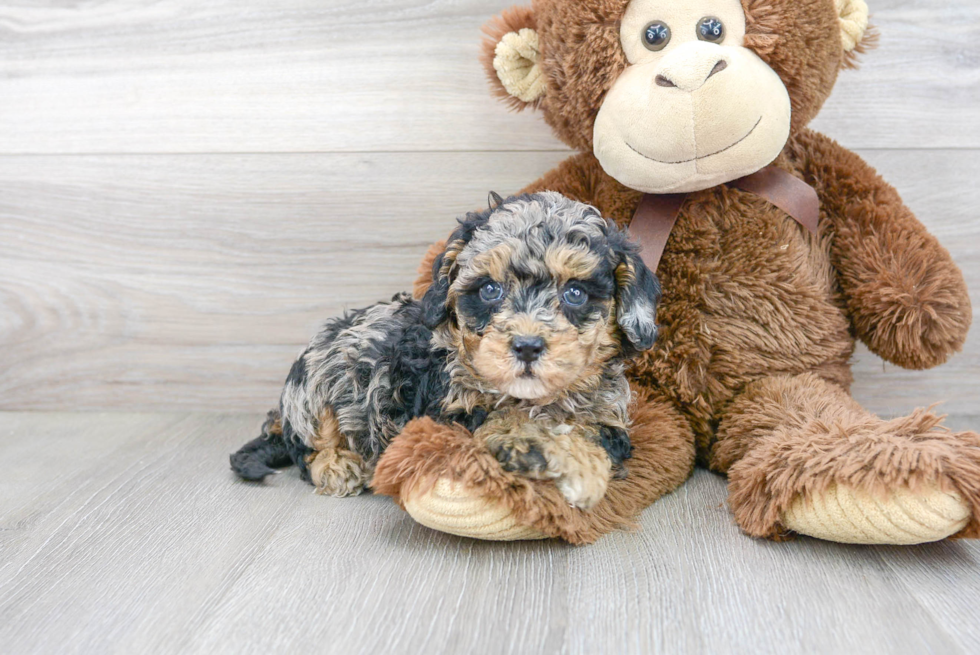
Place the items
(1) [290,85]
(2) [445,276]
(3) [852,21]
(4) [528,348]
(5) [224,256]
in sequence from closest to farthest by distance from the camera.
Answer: (4) [528,348], (2) [445,276], (3) [852,21], (1) [290,85], (5) [224,256]

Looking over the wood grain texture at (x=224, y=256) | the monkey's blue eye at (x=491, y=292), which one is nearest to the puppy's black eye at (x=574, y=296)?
the monkey's blue eye at (x=491, y=292)

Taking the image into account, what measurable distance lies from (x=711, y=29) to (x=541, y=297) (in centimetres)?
75

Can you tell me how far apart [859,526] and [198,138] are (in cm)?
210

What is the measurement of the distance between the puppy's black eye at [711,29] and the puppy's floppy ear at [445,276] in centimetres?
63

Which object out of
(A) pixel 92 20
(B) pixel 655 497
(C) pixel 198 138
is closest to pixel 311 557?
(B) pixel 655 497

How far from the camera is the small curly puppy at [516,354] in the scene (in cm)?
148

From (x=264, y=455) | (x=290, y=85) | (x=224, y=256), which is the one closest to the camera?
(x=264, y=455)

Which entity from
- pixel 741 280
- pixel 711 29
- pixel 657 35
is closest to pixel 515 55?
pixel 657 35

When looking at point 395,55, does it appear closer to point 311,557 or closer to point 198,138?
point 198,138

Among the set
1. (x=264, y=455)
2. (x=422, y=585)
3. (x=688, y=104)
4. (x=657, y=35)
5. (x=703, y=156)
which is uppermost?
(x=657, y=35)

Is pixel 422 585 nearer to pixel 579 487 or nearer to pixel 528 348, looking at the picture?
pixel 579 487

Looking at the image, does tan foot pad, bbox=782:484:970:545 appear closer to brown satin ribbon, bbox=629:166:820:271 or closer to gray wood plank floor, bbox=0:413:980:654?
gray wood plank floor, bbox=0:413:980:654

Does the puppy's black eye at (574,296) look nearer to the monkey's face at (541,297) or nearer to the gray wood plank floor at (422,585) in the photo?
the monkey's face at (541,297)

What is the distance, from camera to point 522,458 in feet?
4.94
